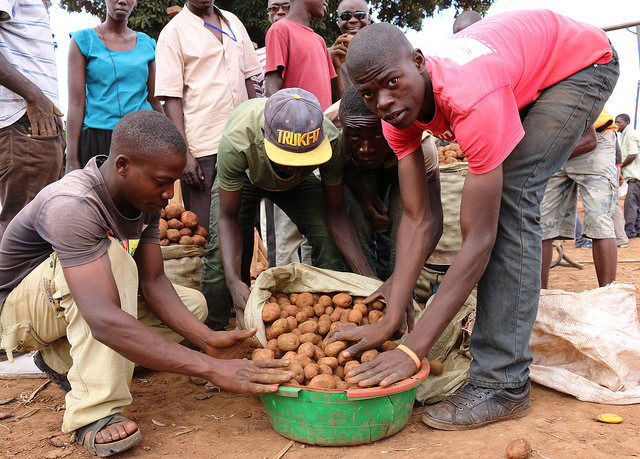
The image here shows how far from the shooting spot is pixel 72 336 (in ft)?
7.21

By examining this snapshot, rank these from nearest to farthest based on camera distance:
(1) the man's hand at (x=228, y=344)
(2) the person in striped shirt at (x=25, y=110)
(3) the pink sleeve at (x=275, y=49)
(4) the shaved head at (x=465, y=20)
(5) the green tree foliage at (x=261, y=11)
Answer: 1. (1) the man's hand at (x=228, y=344)
2. (2) the person in striped shirt at (x=25, y=110)
3. (3) the pink sleeve at (x=275, y=49)
4. (4) the shaved head at (x=465, y=20)
5. (5) the green tree foliage at (x=261, y=11)

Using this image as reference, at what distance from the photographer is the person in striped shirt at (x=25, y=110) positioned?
320 cm

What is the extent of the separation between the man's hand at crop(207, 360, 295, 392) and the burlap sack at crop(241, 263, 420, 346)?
19.5 inches

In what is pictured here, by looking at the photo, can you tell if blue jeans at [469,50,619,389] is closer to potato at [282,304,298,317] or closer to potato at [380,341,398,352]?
potato at [380,341,398,352]

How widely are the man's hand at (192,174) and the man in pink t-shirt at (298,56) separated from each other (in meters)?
0.79

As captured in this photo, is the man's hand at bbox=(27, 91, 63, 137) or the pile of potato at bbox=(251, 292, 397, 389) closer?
the pile of potato at bbox=(251, 292, 397, 389)

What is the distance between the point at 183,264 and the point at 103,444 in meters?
1.78

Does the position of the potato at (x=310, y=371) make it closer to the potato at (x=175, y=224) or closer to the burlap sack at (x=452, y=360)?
the burlap sack at (x=452, y=360)

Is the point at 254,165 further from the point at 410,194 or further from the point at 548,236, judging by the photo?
the point at 548,236

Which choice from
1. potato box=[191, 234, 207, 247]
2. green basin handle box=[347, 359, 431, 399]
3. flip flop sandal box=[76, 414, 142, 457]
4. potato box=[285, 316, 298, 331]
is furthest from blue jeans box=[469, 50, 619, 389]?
potato box=[191, 234, 207, 247]

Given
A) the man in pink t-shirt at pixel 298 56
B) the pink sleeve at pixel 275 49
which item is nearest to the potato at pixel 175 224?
the man in pink t-shirt at pixel 298 56

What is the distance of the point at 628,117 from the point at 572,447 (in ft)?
33.0

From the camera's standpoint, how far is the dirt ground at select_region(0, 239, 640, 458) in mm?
2041

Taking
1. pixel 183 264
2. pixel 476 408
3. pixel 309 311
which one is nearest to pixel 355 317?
pixel 309 311
